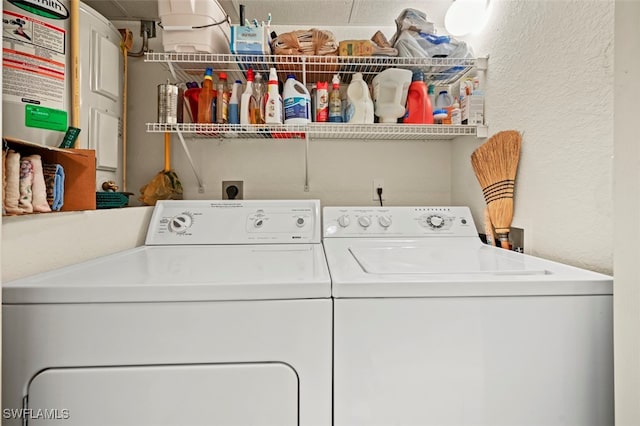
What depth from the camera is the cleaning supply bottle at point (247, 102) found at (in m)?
1.70

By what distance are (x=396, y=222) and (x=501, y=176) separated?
20.0 inches

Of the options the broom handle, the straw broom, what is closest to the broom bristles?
the straw broom

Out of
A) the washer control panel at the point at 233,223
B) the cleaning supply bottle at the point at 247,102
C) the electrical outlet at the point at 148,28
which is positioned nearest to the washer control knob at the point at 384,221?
the washer control panel at the point at 233,223

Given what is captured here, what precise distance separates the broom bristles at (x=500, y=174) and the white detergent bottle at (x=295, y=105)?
87 cm

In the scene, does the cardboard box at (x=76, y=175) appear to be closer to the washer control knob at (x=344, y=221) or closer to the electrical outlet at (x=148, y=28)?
the washer control knob at (x=344, y=221)

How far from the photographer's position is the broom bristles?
1.44 metres

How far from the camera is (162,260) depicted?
4.06 ft

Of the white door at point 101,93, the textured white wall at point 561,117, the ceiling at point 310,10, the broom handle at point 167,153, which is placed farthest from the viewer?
the broom handle at point 167,153

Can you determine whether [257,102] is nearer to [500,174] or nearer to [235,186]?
[235,186]

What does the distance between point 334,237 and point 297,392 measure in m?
0.90

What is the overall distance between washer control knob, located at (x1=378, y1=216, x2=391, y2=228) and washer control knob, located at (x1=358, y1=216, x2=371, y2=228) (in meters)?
0.05

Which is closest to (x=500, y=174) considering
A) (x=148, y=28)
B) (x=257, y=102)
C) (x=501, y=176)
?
(x=501, y=176)

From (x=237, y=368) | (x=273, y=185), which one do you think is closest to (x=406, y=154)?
(x=273, y=185)

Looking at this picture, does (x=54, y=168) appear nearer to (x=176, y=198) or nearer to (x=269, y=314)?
(x=269, y=314)
